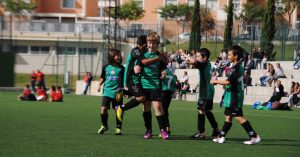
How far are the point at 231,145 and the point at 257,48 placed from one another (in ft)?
112

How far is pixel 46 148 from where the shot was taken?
37.8ft

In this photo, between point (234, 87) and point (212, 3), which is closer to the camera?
point (234, 87)

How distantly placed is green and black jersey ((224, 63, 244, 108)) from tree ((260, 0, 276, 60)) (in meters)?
31.7

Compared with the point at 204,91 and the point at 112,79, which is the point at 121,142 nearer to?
the point at 204,91

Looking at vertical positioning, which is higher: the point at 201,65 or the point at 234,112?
the point at 201,65

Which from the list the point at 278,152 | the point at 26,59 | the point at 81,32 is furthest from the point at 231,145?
the point at 26,59

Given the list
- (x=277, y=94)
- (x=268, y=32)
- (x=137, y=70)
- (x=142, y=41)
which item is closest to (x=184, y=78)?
(x=268, y=32)

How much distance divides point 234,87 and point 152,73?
58.1 inches

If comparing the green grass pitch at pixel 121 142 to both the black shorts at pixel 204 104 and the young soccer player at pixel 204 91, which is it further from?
the black shorts at pixel 204 104

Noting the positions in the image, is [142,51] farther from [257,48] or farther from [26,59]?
[26,59]

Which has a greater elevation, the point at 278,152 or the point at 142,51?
the point at 142,51

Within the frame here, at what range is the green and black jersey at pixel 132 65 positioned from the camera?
1392 centimetres

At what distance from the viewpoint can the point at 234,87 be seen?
13445mm

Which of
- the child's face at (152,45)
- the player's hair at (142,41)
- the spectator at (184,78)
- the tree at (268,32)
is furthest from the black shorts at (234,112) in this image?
the tree at (268,32)
